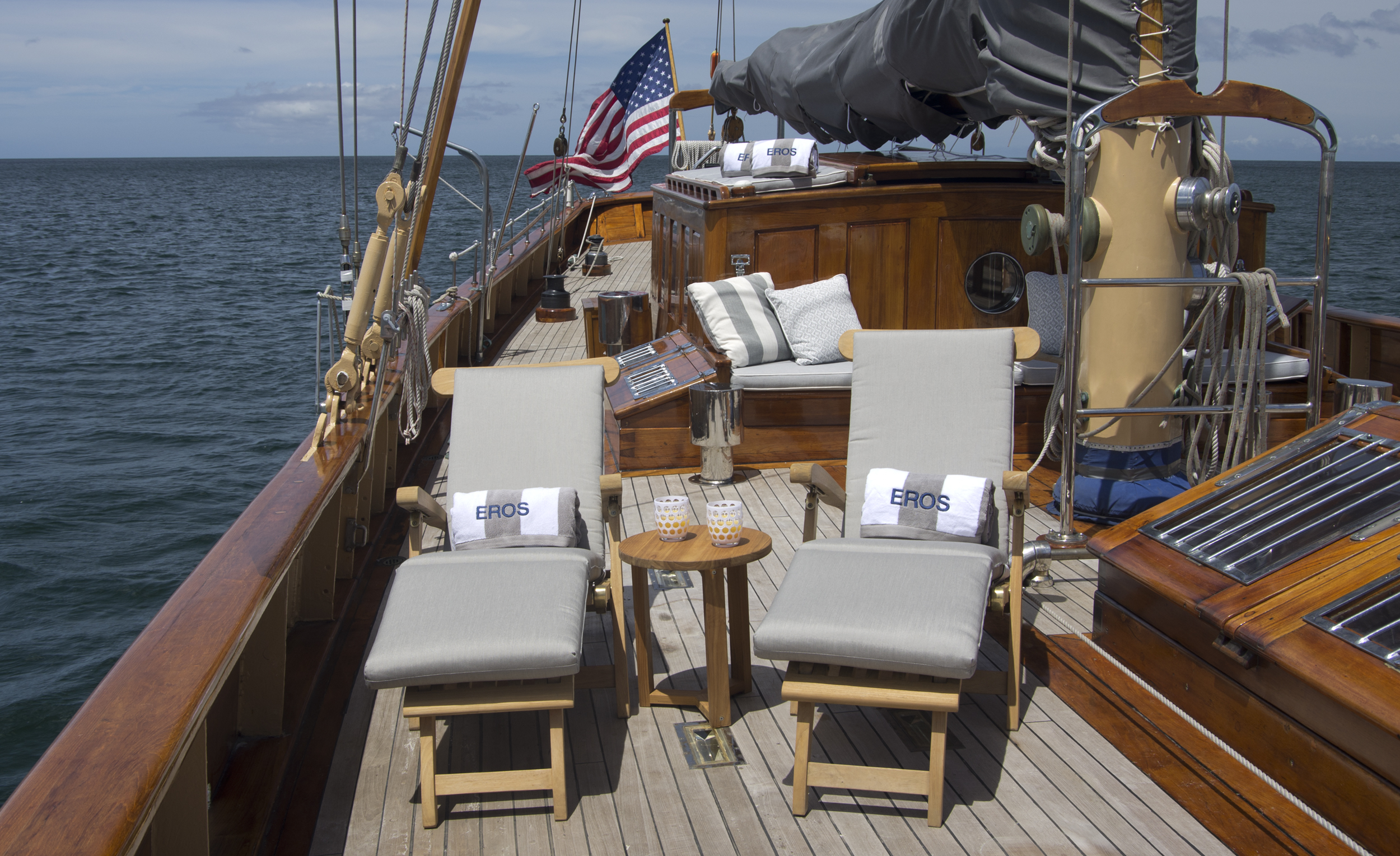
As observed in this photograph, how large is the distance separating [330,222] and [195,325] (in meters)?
24.5

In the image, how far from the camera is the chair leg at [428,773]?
8.05 feet

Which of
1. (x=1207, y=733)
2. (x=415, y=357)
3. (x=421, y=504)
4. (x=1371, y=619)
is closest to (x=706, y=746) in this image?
(x=421, y=504)

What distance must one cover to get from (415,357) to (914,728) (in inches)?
96.4

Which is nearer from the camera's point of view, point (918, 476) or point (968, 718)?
point (968, 718)

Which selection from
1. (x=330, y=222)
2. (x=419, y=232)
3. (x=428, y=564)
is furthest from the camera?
(x=330, y=222)

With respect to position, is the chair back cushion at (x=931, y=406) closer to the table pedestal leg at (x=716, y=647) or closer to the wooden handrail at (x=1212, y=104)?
the table pedestal leg at (x=716, y=647)

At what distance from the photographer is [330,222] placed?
43.1m

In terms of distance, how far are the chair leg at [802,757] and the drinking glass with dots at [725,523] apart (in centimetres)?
54

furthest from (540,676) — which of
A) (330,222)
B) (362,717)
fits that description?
(330,222)

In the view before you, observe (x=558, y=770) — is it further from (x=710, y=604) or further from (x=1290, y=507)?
(x=1290, y=507)

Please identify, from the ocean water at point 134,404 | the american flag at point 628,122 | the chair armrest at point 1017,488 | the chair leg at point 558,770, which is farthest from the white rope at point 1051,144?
the american flag at point 628,122

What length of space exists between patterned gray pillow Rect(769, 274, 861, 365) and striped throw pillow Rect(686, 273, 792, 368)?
0.05m

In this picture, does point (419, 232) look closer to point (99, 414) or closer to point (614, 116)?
point (614, 116)

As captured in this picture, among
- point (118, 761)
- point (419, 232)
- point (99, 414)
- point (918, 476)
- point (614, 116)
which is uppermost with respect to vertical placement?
Result: point (614, 116)
